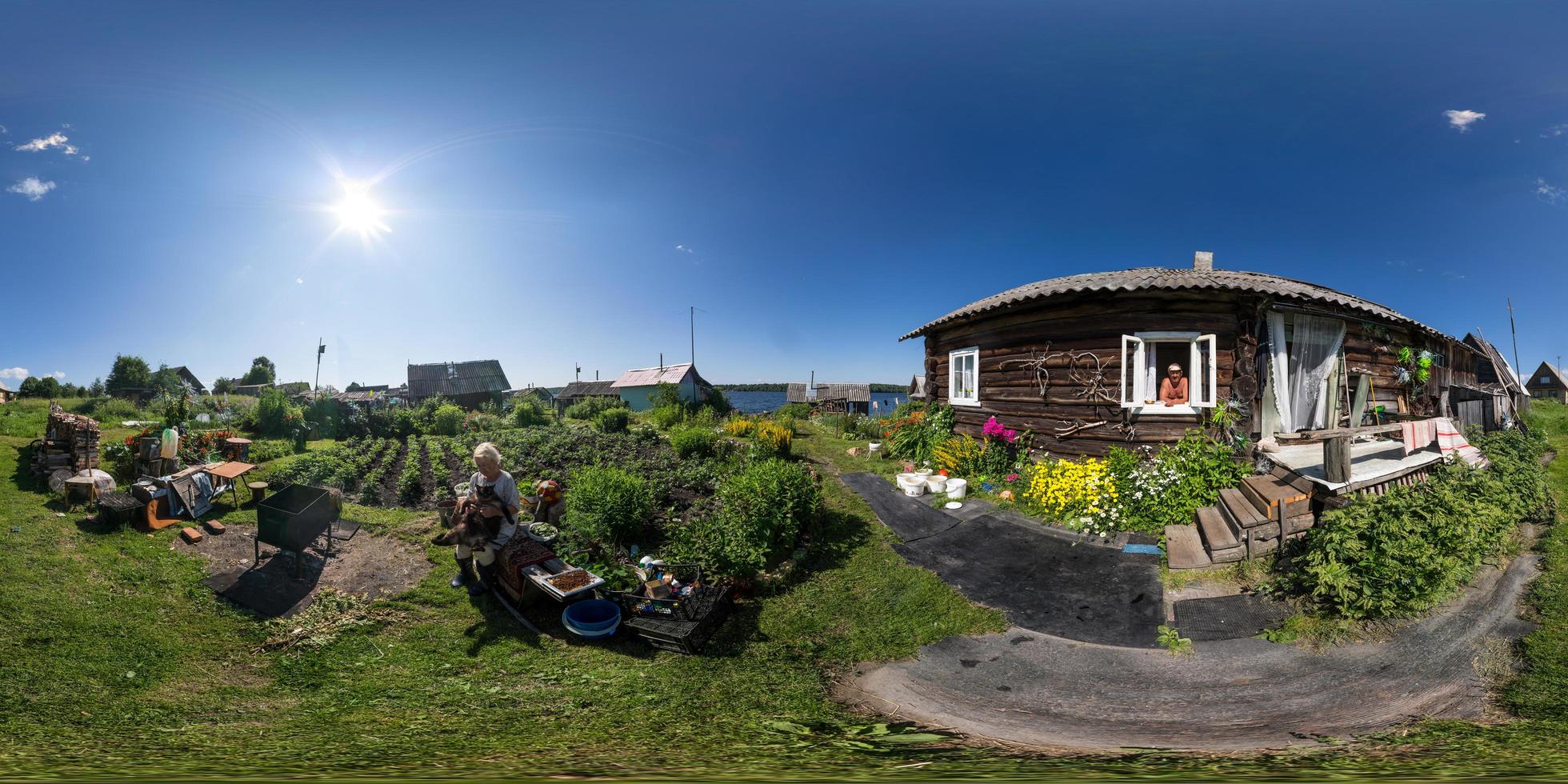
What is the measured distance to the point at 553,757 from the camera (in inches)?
97.0

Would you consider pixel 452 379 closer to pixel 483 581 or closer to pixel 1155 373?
pixel 483 581

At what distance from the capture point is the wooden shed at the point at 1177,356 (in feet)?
28.7

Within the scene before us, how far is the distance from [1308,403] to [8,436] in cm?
2661

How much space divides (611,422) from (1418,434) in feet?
60.7

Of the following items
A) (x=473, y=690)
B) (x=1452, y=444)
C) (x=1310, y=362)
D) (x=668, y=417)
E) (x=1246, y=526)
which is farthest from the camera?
(x=668, y=417)

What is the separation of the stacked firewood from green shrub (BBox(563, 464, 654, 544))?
830 centimetres

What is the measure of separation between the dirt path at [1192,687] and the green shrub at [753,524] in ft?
6.43

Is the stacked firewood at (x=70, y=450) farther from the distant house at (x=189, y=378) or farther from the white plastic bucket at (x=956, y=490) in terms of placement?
the distant house at (x=189, y=378)

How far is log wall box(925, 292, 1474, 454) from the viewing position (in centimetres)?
876

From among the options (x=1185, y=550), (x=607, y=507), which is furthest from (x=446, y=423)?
(x=1185, y=550)

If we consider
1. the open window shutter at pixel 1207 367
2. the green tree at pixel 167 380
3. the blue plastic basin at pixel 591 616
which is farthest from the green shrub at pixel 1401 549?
the green tree at pixel 167 380

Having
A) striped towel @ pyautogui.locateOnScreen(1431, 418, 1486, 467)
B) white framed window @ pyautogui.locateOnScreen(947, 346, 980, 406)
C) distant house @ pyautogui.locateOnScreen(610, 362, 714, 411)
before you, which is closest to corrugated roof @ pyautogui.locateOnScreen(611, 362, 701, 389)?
distant house @ pyautogui.locateOnScreen(610, 362, 714, 411)

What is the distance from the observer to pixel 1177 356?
32.5ft

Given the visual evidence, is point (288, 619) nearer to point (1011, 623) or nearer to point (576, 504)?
point (576, 504)
